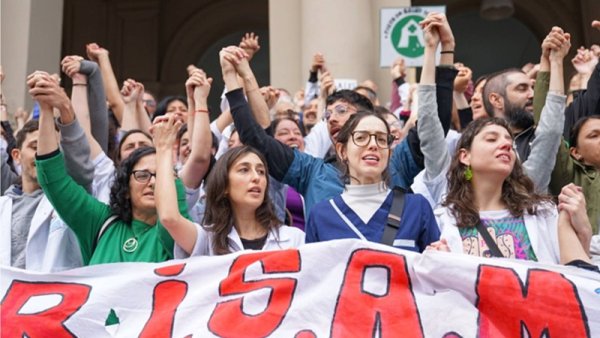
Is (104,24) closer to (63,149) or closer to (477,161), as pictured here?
(63,149)

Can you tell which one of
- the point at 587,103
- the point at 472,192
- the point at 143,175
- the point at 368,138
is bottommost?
the point at 472,192

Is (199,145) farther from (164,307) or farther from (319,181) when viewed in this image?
(164,307)

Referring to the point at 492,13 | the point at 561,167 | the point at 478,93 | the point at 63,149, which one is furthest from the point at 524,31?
the point at 63,149

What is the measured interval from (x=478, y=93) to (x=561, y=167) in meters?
1.34

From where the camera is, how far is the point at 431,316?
3199mm

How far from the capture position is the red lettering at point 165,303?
3.40 meters

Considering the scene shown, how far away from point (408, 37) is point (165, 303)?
5200 mm

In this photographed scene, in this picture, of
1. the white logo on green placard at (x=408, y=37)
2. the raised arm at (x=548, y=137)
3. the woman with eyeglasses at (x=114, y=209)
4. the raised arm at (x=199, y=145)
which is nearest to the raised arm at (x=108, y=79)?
the raised arm at (x=199, y=145)

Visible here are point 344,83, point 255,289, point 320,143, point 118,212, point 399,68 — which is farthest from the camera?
point 344,83

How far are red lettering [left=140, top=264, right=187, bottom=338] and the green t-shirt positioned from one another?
0.29 m

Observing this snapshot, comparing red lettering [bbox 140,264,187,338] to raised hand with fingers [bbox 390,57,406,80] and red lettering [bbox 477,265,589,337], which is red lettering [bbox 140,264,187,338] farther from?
raised hand with fingers [bbox 390,57,406,80]

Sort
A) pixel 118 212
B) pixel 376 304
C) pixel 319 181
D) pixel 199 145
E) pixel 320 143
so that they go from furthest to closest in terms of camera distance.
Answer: pixel 320 143, pixel 199 145, pixel 319 181, pixel 118 212, pixel 376 304

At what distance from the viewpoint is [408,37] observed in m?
8.04

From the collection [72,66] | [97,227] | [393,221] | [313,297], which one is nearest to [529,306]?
[393,221]
